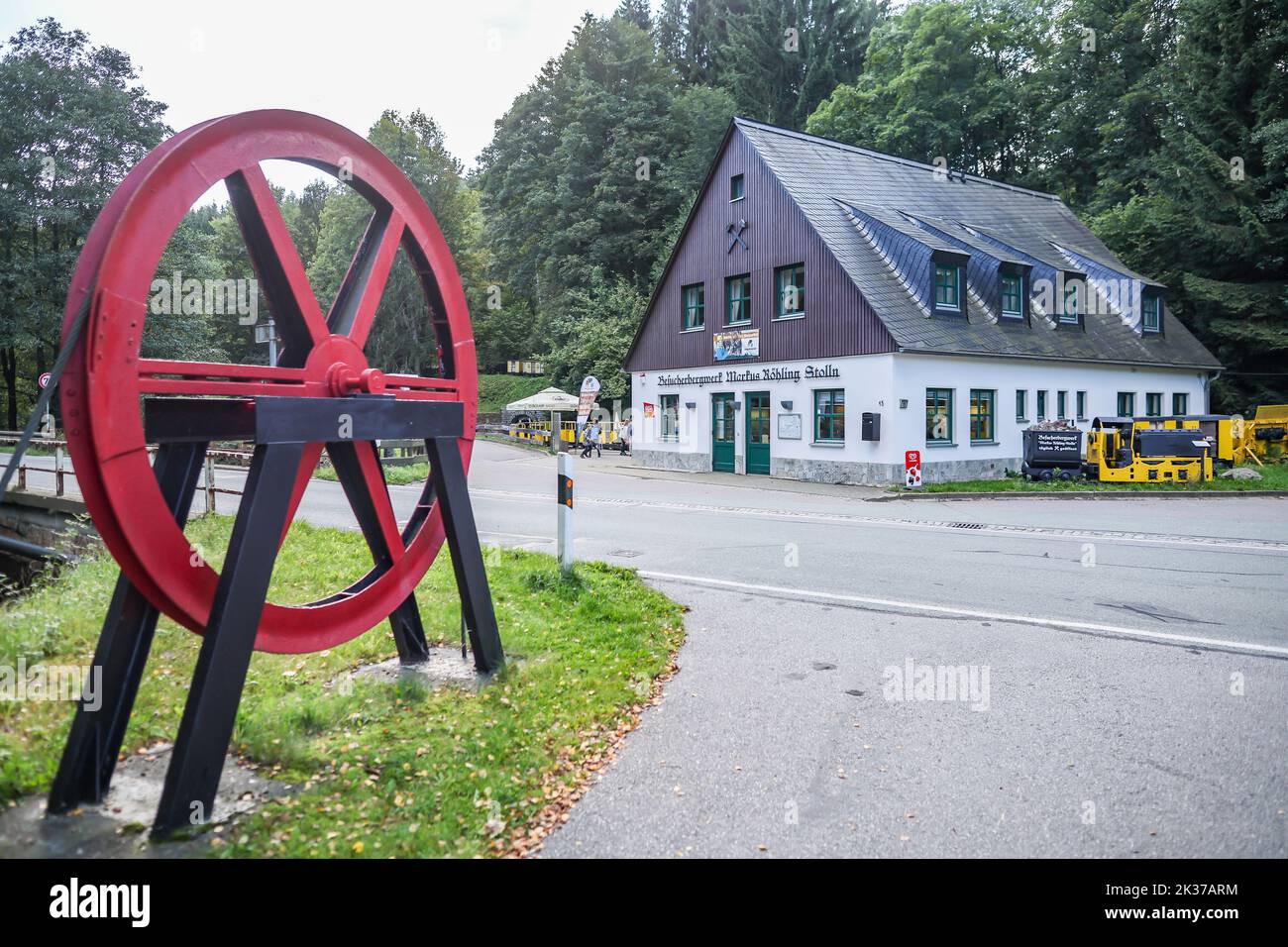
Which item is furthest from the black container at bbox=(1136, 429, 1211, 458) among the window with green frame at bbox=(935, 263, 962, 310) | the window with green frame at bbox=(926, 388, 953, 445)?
the window with green frame at bbox=(935, 263, 962, 310)

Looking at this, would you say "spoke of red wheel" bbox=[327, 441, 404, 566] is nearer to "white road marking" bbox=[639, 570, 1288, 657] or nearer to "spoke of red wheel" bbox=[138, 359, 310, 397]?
"spoke of red wheel" bbox=[138, 359, 310, 397]

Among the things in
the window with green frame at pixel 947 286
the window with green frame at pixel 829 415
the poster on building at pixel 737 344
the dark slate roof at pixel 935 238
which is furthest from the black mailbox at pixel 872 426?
the poster on building at pixel 737 344

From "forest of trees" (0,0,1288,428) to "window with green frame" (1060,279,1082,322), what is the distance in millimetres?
7941

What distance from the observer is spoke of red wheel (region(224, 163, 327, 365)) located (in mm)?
4586

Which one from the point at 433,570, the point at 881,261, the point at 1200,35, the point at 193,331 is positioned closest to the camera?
the point at 433,570

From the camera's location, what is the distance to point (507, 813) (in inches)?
154

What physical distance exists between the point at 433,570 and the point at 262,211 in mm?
5154

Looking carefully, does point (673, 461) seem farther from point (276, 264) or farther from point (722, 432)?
point (276, 264)

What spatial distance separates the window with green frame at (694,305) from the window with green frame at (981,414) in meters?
8.51

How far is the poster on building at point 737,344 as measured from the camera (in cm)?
2600

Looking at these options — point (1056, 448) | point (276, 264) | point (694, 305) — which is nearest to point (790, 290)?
point (694, 305)
